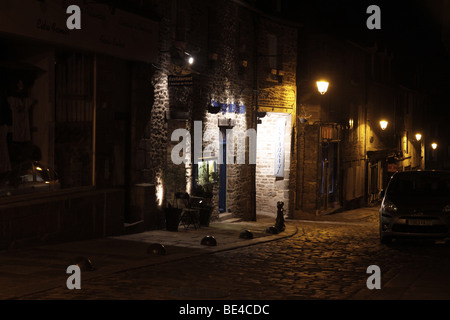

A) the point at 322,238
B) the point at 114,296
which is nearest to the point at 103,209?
the point at 322,238

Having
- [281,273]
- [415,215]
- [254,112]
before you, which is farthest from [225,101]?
[281,273]

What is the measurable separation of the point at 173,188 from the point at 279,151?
315 inches

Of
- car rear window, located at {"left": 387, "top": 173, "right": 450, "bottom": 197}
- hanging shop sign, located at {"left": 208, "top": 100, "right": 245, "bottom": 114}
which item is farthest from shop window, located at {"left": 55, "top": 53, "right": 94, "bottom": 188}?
car rear window, located at {"left": 387, "top": 173, "right": 450, "bottom": 197}

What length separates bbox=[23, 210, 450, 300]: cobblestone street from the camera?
8.80 meters

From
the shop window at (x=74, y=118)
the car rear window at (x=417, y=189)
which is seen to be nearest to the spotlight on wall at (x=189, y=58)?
the shop window at (x=74, y=118)

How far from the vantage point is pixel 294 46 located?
25031 mm

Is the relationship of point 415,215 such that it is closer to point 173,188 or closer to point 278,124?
point 173,188

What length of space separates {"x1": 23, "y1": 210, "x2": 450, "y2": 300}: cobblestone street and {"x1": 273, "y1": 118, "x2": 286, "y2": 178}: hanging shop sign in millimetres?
9071

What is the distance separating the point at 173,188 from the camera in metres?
17.5

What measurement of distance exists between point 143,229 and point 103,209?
1.76 metres

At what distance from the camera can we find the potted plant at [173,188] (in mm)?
16625

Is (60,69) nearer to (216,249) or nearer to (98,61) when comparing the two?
(98,61)

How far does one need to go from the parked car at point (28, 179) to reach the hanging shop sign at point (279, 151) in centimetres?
1210

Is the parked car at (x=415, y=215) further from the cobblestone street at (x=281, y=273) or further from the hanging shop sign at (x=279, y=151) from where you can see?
the hanging shop sign at (x=279, y=151)
